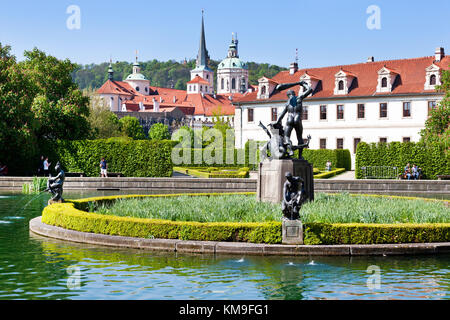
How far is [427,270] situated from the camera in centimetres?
1148

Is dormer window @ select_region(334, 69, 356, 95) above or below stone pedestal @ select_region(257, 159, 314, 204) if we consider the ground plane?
above

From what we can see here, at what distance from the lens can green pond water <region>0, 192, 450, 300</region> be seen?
953cm

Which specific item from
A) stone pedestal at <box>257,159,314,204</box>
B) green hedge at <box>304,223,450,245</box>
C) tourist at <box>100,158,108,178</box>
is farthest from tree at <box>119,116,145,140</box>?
green hedge at <box>304,223,450,245</box>

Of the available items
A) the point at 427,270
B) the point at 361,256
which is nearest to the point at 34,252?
the point at 361,256

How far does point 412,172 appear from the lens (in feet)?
127

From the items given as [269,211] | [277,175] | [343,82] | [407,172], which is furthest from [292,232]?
[343,82]

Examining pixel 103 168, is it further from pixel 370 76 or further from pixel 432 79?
pixel 370 76

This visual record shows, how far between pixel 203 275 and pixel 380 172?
Result: 32.3 metres

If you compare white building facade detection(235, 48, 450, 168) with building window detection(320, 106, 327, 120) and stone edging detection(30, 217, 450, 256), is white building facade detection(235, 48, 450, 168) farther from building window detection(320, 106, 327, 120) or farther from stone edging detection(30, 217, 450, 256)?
stone edging detection(30, 217, 450, 256)

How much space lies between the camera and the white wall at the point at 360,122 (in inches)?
2140

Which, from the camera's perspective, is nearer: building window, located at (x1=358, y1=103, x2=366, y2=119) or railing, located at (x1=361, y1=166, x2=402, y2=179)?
railing, located at (x1=361, y1=166, x2=402, y2=179)

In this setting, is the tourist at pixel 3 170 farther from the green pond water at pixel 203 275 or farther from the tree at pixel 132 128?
the tree at pixel 132 128

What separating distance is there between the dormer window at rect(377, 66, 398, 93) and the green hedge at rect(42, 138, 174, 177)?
997 inches

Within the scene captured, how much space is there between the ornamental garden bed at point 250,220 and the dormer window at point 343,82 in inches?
1554
